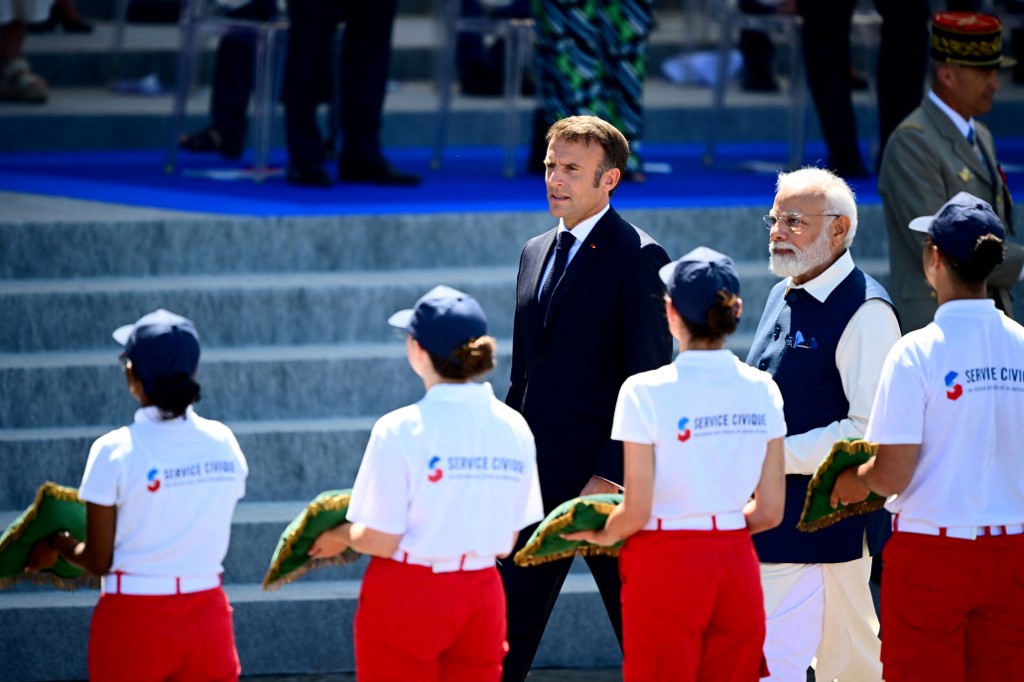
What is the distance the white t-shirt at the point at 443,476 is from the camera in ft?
11.4

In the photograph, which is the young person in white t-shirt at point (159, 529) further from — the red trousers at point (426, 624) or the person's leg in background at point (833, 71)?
the person's leg in background at point (833, 71)

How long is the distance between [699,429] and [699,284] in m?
0.33

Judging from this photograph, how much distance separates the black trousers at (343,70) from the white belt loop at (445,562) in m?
4.19

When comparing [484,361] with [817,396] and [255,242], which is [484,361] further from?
[255,242]

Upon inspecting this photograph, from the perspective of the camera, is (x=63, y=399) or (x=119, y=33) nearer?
(x=63, y=399)

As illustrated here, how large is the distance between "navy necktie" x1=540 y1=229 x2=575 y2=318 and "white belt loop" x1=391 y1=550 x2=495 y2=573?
102 cm

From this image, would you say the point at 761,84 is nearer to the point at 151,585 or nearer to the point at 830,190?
the point at 830,190

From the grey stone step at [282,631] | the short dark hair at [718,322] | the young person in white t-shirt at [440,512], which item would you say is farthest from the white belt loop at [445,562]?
the grey stone step at [282,631]

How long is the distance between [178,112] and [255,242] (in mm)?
1497

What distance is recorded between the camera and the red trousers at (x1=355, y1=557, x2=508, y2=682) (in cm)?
350

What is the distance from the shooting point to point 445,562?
3.54 metres

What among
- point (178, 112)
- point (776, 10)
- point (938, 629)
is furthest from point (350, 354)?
point (776, 10)

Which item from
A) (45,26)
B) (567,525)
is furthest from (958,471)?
(45,26)

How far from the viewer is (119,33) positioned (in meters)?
10.1
